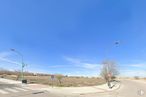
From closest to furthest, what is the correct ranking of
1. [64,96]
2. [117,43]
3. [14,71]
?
1. [64,96]
2. [117,43]
3. [14,71]

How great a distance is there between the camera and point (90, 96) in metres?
25.0

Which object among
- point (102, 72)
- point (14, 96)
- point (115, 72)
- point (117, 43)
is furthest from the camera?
point (115, 72)

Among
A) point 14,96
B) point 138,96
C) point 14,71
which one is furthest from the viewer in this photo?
point 14,71

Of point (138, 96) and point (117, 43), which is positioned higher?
point (117, 43)

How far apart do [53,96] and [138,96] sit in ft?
32.9

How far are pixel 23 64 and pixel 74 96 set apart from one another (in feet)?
61.7

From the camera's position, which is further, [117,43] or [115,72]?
[115,72]

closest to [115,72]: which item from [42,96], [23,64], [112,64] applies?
[112,64]

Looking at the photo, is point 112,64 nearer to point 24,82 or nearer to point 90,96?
point 24,82

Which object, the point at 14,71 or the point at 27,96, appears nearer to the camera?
the point at 27,96

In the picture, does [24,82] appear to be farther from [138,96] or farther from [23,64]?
[138,96]

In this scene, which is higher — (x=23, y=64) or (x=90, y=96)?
(x=23, y=64)

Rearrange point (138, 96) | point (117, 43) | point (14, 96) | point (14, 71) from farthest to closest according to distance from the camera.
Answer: point (14, 71), point (117, 43), point (138, 96), point (14, 96)

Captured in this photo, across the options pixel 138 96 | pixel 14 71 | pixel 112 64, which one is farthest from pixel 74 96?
pixel 14 71
